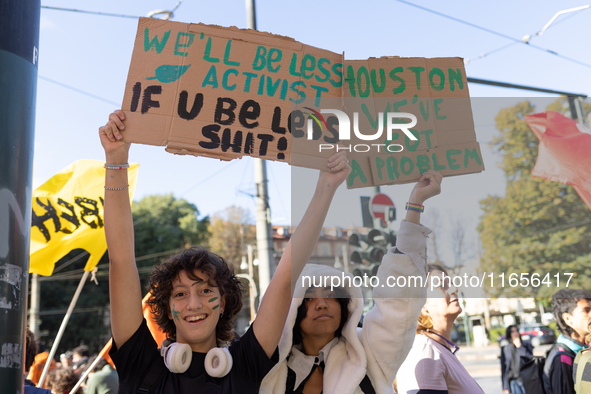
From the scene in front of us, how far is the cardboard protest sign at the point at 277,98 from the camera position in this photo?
7.25 feet

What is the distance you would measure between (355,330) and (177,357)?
862mm

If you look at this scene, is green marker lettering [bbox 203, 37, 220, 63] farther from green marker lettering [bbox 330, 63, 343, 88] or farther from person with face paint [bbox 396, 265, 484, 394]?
person with face paint [bbox 396, 265, 484, 394]

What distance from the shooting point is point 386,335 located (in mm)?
2287

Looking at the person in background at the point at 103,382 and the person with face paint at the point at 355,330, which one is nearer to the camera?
the person with face paint at the point at 355,330

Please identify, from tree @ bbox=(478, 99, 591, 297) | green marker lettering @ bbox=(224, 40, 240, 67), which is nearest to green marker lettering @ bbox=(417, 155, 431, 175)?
green marker lettering @ bbox=(224, 40, 240, 67)

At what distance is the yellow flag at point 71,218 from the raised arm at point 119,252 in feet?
9.59

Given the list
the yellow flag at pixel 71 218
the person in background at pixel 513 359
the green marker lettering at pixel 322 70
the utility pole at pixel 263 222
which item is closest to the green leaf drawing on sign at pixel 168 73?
the green marker lettering at pixel 322 70

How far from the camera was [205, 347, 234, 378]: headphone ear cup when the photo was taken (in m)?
1.96

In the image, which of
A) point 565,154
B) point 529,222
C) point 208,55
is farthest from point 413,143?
point 529,222

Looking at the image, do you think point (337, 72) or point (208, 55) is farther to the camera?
point (337, 72)

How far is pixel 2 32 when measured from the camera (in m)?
1.85

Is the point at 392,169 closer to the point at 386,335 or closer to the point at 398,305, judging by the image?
the point at 398,305

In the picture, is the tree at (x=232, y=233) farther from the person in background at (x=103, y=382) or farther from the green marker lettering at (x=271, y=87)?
the green marker lettering at (x=271, y=87)

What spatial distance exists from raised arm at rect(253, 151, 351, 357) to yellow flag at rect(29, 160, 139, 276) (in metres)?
3.17
